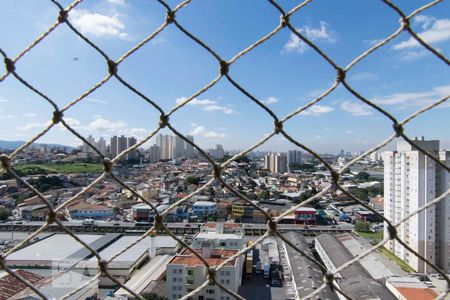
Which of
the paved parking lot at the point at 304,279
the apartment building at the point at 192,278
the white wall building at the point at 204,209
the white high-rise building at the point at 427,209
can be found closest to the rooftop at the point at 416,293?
the paved parking lot at the point at 304,279

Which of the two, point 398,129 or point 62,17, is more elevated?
point 62,17

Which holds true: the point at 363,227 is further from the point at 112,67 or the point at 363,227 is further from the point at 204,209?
the point at 112,67

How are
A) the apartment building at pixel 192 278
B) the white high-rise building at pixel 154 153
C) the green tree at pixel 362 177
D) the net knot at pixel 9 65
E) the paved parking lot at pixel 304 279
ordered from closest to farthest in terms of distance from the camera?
the net knot at pixel 9 65, the apartment building at pixel 192 278, the paved parking lot at pixel 304 279, the green tree at pixel 362 177, the white high-rise building at pixel 154 153

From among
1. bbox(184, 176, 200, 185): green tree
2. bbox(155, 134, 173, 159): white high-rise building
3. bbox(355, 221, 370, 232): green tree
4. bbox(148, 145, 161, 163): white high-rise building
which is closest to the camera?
bbox(355, 221, 370, 232): green tree

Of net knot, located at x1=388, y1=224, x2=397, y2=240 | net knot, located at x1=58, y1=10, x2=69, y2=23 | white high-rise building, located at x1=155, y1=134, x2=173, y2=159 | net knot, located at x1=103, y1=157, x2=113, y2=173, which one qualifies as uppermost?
white high-rise building, located at x1=155, y1=134, x2=173, y2=159

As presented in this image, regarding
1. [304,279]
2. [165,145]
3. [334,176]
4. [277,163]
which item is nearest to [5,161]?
[334,176]

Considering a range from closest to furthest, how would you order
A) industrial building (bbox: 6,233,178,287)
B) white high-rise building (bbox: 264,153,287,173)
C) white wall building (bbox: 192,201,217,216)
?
1. industrial building (bbox: 6,233,178,287)
2. white wall building (bbox: 192,201,217,216)
3. white high-rise building (bbox: 264,153,287,173)

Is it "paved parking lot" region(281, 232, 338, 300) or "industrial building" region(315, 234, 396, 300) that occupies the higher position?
"industrial building" region(315, 234, 396, 300)

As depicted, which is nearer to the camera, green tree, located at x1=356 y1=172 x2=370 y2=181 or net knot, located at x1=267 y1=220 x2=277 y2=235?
net knot, located at x1=267 y1=220 x2=277 y2=235

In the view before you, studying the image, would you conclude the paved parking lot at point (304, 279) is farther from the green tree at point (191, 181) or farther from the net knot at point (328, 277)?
the green tree at point (191, 181)

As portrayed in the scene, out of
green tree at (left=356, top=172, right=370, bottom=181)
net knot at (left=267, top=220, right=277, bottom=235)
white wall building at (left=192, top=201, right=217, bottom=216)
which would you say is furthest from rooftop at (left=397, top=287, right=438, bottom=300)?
green tree at (left=356, top=172, right=370, bottom=181)

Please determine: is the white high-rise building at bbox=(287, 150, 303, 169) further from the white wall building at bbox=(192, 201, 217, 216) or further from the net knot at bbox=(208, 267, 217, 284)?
the net knot at bbox=(208, 267, 217, 284)
